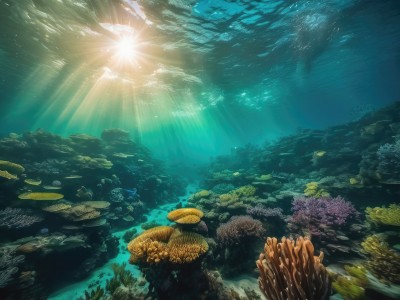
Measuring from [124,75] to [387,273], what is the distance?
24949mm

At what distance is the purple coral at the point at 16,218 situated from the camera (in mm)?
7699

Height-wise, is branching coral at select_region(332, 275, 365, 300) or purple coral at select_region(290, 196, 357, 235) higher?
purple coral at select_region(290, 196, 357, 235)

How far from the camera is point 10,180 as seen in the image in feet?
29.5

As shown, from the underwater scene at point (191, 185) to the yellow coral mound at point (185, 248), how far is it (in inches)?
1.5

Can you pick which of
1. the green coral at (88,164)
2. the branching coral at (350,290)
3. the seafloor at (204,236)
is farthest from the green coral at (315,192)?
the green coral at (88,164)

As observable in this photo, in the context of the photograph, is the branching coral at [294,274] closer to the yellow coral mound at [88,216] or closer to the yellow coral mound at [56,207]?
the yellow coral mound at [88,216]

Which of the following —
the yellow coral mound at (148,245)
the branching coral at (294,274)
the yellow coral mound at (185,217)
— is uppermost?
the yellow coral mound at (185,217)

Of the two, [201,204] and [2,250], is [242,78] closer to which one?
[201,204]

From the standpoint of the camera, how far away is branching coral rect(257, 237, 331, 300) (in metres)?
2.65

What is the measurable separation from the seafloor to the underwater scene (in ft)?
0.13

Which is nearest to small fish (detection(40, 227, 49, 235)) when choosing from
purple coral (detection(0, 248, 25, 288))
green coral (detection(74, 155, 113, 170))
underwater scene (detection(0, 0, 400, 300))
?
underwater scene (detection(0, 0, 400, 300))

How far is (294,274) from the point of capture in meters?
2.64

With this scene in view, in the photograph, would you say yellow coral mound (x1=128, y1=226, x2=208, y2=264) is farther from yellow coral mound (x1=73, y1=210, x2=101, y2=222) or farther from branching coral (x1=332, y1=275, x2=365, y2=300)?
yellow coral mound (x1=73, y1=210, x2=101, y2=222)

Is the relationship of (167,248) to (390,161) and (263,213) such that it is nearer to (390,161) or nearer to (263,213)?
(263,213)
